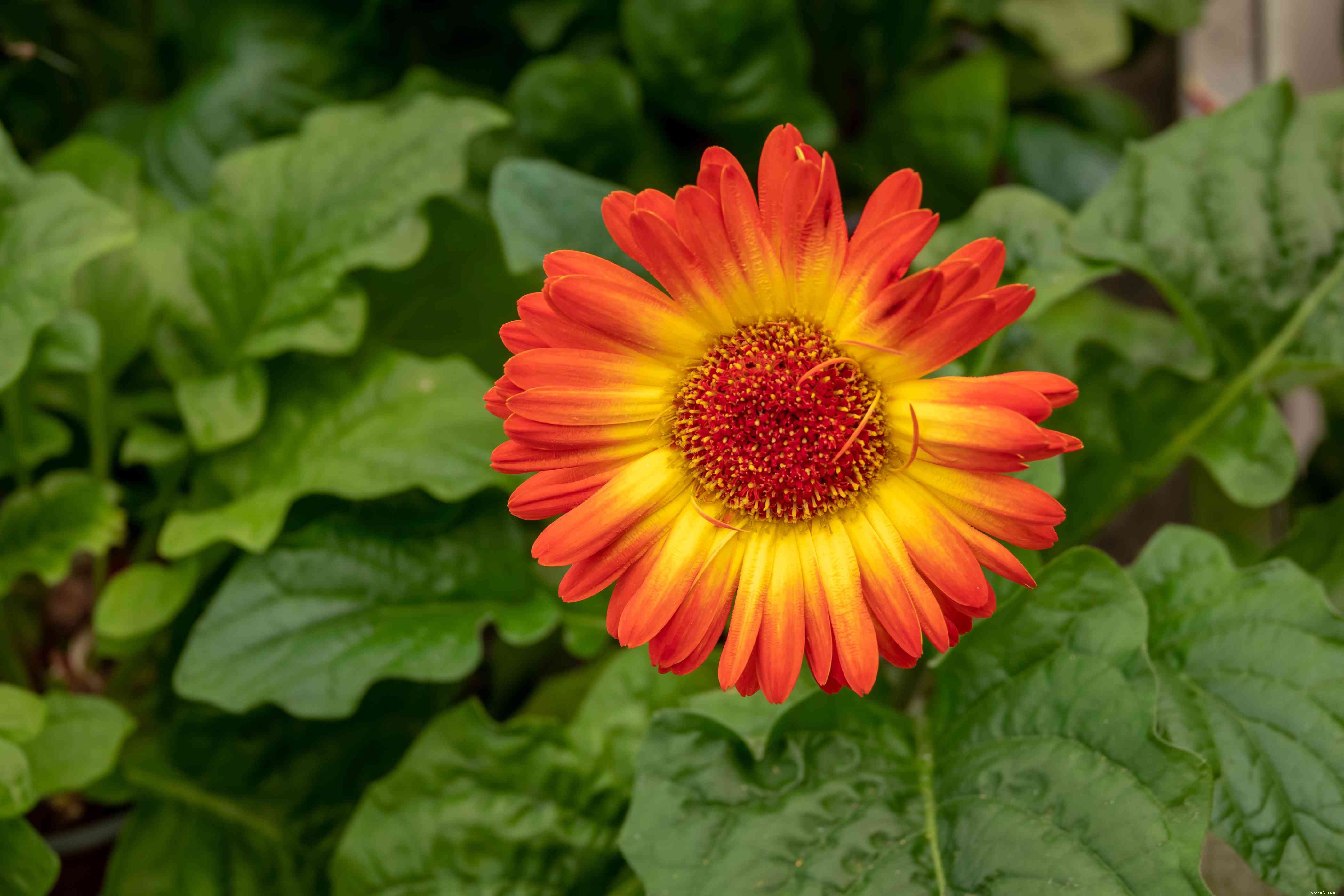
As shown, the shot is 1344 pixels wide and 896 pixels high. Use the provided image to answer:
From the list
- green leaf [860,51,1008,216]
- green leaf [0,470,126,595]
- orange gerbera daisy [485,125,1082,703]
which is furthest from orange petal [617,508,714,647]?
green leaf [860,51,1008,216]

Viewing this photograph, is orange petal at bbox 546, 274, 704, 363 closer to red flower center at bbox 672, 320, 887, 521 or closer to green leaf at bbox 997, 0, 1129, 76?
red flower center at bbox 672, 320, 887, 521

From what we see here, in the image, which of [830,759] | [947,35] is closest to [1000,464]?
[830,759]

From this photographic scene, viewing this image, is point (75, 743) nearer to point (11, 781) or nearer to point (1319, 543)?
point (11, 781)

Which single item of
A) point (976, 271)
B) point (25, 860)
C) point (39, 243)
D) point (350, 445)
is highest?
point (976, 271)

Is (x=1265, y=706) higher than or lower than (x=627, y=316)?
lower

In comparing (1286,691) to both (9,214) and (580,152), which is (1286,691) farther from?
(9,214)

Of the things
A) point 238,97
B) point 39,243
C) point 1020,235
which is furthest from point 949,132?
point 39,243

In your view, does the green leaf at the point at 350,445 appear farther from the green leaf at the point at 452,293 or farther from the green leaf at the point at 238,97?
the green leaf at the point at 238,97
